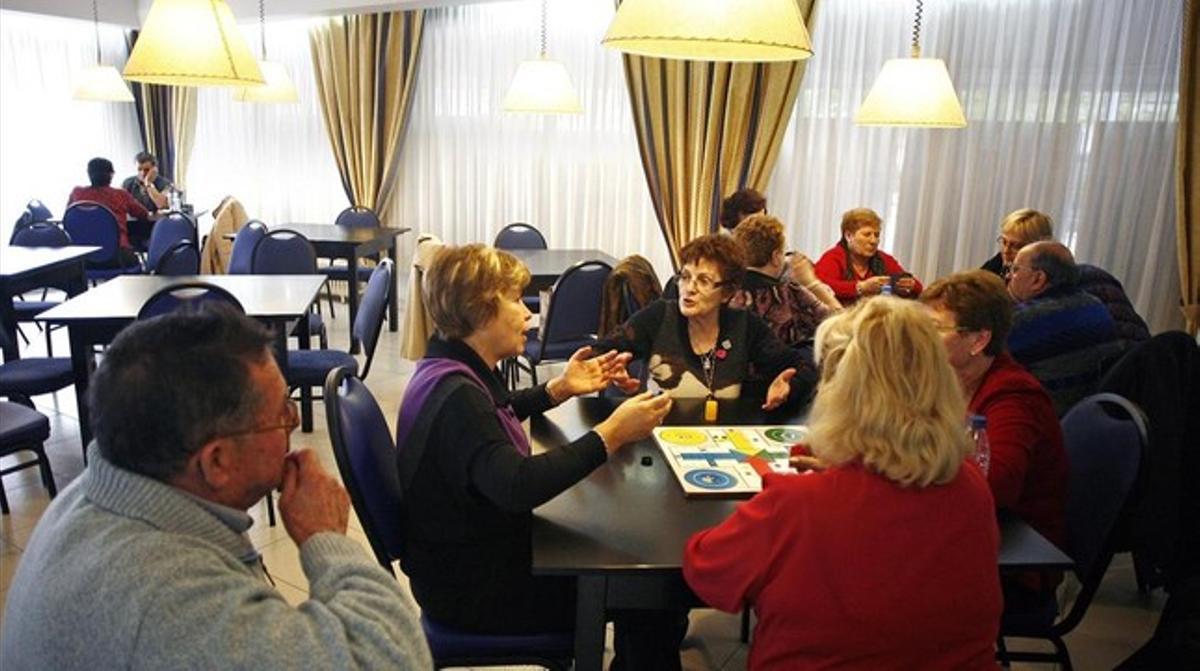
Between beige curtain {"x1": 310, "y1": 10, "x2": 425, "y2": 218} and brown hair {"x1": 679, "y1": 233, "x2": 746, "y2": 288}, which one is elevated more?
beige curtain {"x1": 310, "y1": 10, "x2": 425, "y2": 218}

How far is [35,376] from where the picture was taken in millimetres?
3275

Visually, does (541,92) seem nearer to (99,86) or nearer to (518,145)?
(518,145)

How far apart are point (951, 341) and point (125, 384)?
65.6 inches

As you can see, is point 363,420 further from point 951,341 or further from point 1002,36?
point 1002,36

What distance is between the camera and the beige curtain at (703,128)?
513 cm

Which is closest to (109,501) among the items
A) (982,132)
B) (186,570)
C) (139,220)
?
(186,570)

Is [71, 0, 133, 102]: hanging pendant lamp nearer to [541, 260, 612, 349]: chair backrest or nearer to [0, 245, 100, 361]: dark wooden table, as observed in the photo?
[0, 245, 100, 361]: dark wooden table

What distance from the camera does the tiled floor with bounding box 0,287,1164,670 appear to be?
2.44 metres

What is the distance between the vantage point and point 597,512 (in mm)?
1611

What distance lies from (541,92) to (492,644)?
335 centimetres

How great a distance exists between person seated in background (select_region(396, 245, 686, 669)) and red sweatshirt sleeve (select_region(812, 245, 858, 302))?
8.13ft

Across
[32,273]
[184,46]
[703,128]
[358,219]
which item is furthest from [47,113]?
[184,46]

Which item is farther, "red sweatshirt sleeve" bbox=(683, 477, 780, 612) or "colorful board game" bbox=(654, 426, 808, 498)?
"colorful board game" bbox=(654, 426, 808, 498)

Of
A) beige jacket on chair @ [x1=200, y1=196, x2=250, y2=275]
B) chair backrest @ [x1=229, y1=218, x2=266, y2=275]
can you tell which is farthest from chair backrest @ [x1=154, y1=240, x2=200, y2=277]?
beige jacket on chair @ [x1=200, y1=196, x2=250, y2=275]
